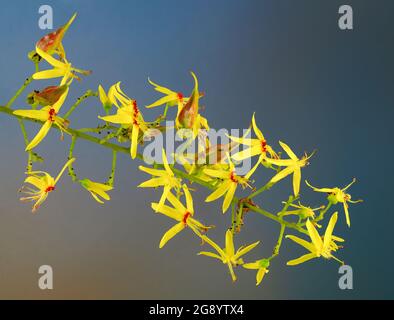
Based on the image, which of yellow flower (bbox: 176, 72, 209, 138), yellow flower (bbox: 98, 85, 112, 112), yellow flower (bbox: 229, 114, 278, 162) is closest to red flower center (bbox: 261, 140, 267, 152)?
yellow flower (bbox: 229, 114, 278, 162)

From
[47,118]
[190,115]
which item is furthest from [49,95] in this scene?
[190,115]

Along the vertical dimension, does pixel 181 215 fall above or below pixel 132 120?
below

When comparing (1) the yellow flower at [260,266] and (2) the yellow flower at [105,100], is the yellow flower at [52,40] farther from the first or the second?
(1) the yellow flower at [260,266]

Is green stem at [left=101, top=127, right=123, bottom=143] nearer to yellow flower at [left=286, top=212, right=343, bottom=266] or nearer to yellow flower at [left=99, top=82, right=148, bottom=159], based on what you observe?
yellow flower at [left=99, top=82, right=148, bottom=159]

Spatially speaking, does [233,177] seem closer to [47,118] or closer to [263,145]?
[263,145]

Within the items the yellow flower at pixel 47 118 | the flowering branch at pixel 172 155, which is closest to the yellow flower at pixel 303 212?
the flowering branch at pixel 172 155
